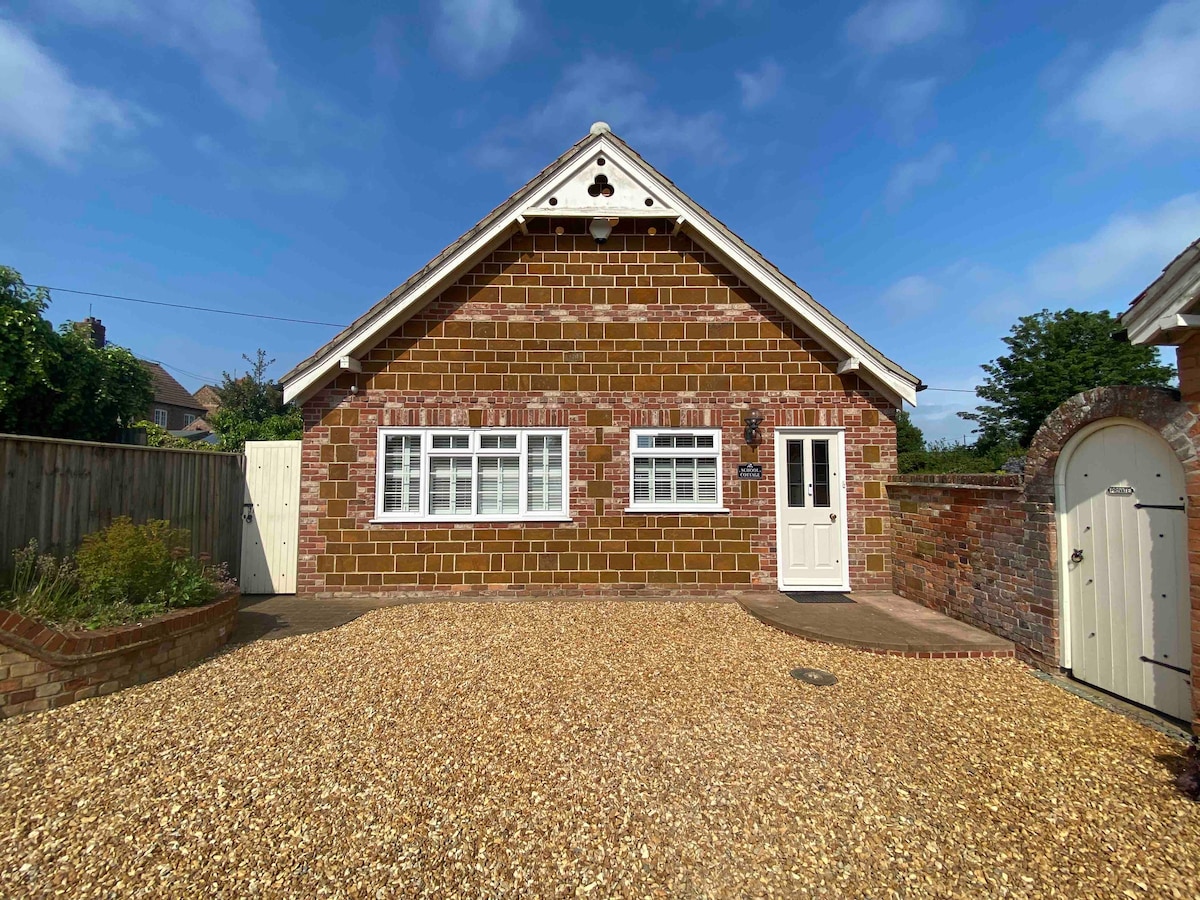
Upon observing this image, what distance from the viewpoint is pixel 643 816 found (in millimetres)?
2891

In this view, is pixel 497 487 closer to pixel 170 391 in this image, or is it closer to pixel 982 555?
pixel 982 555

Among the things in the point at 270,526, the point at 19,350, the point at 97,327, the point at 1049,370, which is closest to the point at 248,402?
the point at 97,327

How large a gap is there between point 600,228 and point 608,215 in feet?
0.77

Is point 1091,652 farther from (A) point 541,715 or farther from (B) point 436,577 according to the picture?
(B) point 436,577

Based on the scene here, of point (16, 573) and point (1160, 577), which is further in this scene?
point (16, 573)

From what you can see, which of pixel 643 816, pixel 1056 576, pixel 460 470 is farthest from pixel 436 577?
pixel 1056 576

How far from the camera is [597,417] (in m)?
8.08

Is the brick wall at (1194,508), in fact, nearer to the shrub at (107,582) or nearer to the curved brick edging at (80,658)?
the curved brick edging at (80,658)

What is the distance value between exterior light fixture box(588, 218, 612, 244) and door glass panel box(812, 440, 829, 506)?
4.68 meters

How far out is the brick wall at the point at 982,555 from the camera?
5.14 metres

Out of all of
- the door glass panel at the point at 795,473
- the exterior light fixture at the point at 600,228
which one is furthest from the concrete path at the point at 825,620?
the exterior light fixture at the point at 600,228

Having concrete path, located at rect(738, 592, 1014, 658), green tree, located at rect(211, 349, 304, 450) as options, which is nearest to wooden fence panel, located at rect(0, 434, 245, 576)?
concrete path, located at rect(738, 592, 1014, 658)

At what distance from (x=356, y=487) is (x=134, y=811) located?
537 cm

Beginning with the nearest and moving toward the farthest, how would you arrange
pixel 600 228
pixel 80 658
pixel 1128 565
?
Result: pixel 80 658 < pixel 1128 565 < pixel 600 228
